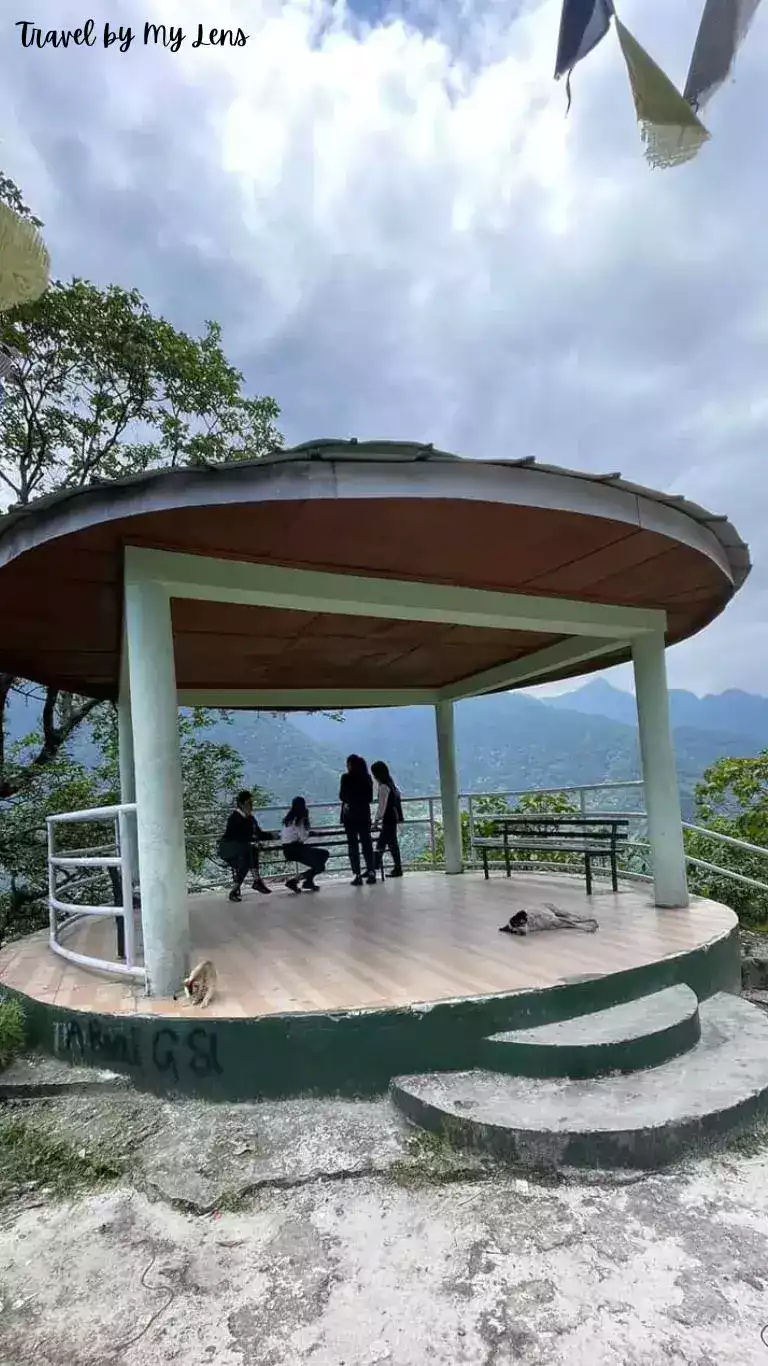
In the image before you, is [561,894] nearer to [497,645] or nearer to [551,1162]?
[497,645]

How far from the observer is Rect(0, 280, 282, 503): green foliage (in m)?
9.50

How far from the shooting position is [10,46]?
12.5 feet

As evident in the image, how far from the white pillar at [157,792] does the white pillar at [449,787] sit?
5594 millimetres

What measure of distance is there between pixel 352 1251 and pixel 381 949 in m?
2.46

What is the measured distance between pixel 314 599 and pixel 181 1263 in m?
3.10

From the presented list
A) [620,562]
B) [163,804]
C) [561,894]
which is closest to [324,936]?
[163,804]

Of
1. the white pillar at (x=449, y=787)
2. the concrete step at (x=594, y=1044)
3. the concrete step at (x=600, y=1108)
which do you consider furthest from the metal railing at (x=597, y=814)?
the concrete step at (x=600, y=1108)

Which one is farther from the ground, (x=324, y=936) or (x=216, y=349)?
(x=216, y=349)

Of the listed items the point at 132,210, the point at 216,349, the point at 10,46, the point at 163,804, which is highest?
the point at 132,210

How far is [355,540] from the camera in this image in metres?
3.81

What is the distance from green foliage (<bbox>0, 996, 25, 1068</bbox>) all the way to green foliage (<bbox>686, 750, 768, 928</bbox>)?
6.75 meters

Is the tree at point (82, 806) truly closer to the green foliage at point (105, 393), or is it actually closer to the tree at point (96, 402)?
the tree at point (96, 402)

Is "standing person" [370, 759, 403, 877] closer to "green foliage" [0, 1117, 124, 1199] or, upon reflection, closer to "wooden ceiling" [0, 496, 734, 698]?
"wooden ceiling" [0, 496, 734, 698]

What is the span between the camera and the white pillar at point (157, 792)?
3.71 m
